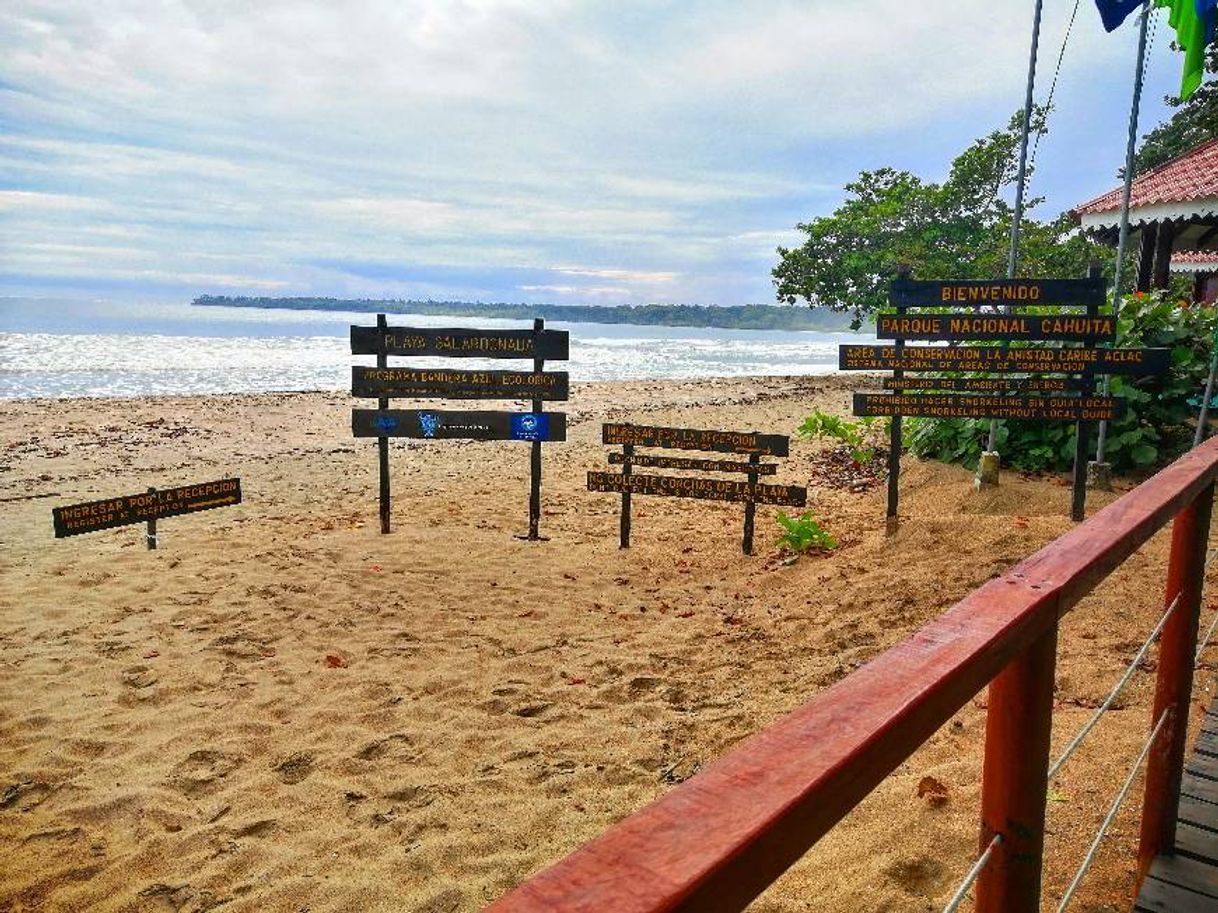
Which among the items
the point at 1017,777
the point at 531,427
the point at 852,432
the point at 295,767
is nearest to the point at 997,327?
the point at 531,427

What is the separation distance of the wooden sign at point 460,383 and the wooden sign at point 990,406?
10.4 ft

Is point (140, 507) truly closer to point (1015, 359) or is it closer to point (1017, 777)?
point (1017, 777)

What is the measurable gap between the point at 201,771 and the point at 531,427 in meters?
5.14

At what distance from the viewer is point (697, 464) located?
8.30 metres

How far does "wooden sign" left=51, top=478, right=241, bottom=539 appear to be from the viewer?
6809mm

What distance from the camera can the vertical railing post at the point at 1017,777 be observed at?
4.17 feet

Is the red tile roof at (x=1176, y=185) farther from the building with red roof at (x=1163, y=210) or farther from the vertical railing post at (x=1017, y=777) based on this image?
the vertical railing post at (x=1017, y=777)

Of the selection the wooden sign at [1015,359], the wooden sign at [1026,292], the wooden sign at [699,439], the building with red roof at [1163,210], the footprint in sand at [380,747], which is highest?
the building with red roof at [1163,210]

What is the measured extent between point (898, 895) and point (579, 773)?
67.9 inches

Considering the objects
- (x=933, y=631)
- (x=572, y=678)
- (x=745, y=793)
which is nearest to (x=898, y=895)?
(x=933, y=631)

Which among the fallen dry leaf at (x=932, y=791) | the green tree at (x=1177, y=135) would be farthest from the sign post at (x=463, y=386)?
the green tree at (x=1177, y=135)

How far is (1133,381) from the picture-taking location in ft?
30.3

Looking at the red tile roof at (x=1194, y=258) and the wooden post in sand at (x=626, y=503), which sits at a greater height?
the red tile roof at (x=1194, y=258)

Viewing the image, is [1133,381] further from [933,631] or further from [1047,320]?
[933,631]
